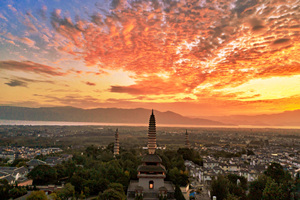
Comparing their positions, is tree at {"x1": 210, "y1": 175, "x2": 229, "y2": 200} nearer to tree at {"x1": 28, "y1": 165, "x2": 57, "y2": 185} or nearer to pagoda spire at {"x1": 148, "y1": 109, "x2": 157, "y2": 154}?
pagoda spire at {"x1": 148, "y1": 109, "x2": 157, "y2": 154}

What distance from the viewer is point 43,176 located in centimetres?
3519

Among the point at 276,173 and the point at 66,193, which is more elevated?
the point at 276,173

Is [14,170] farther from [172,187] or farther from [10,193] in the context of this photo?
[172,187]

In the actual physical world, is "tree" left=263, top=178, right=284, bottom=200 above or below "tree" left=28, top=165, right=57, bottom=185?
above

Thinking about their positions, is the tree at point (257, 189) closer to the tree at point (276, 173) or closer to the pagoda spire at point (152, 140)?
the tree at point (276, 173)

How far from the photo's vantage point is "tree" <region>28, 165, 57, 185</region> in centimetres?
3506

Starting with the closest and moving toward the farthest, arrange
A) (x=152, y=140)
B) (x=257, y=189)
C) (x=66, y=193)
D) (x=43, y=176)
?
1. (x=66, y=193)
2. (x=257, y=189)
3. (x=43, y=176)
4. (x=152, y=140)

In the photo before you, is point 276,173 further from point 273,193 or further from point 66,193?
point 66,193

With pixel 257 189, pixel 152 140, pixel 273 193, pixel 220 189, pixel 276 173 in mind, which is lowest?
pixel 220 189

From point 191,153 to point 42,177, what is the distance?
122 feet

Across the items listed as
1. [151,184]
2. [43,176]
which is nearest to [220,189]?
[151,184]

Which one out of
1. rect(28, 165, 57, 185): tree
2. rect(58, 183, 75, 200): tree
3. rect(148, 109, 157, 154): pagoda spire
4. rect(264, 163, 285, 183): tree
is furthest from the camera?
rect(148, 109, 157, 154): pagoda spire

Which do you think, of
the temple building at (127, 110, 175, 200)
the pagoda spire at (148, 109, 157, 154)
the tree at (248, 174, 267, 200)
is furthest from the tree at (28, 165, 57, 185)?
the tree at (248, 174, 267, 200)

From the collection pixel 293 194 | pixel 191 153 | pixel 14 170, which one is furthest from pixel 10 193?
pixel 191 153
